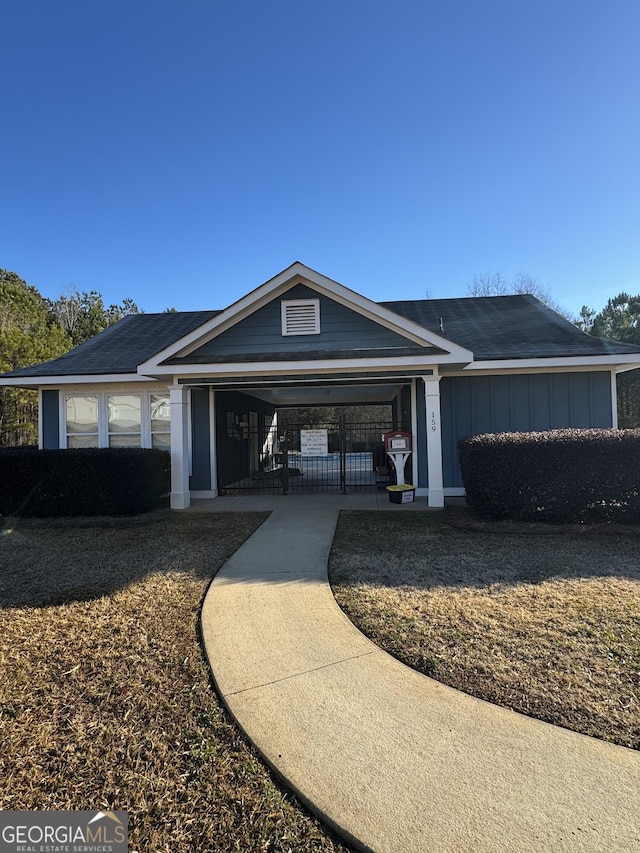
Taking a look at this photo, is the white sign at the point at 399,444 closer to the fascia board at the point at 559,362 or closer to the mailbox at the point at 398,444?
the mailbox at the point at 398,444

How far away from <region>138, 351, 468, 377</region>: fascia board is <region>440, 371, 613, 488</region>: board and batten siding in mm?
1606

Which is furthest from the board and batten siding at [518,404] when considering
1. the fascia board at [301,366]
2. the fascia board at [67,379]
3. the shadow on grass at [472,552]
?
the fascia board at [67,379]

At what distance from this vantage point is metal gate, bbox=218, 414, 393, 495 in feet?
38.5

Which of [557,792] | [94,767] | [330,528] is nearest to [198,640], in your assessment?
[94,767]

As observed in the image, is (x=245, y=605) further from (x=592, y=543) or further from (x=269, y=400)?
(x=269, y=400)

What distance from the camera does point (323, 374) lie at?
30.8 feet

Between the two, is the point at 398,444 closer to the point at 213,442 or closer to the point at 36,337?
the point at 213,442

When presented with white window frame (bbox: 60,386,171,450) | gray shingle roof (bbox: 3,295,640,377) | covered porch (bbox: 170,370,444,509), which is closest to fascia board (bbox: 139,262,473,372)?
covered porch (bbox: 170,370,444,509)

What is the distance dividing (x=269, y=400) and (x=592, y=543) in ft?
42.4

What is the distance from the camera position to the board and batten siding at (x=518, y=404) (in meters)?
10.1

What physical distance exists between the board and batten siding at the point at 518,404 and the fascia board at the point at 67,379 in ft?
23.4

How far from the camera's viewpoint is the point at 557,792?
2.11 metres

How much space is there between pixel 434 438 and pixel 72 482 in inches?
280

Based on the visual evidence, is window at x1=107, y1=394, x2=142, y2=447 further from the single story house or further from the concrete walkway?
the concrete walkway
